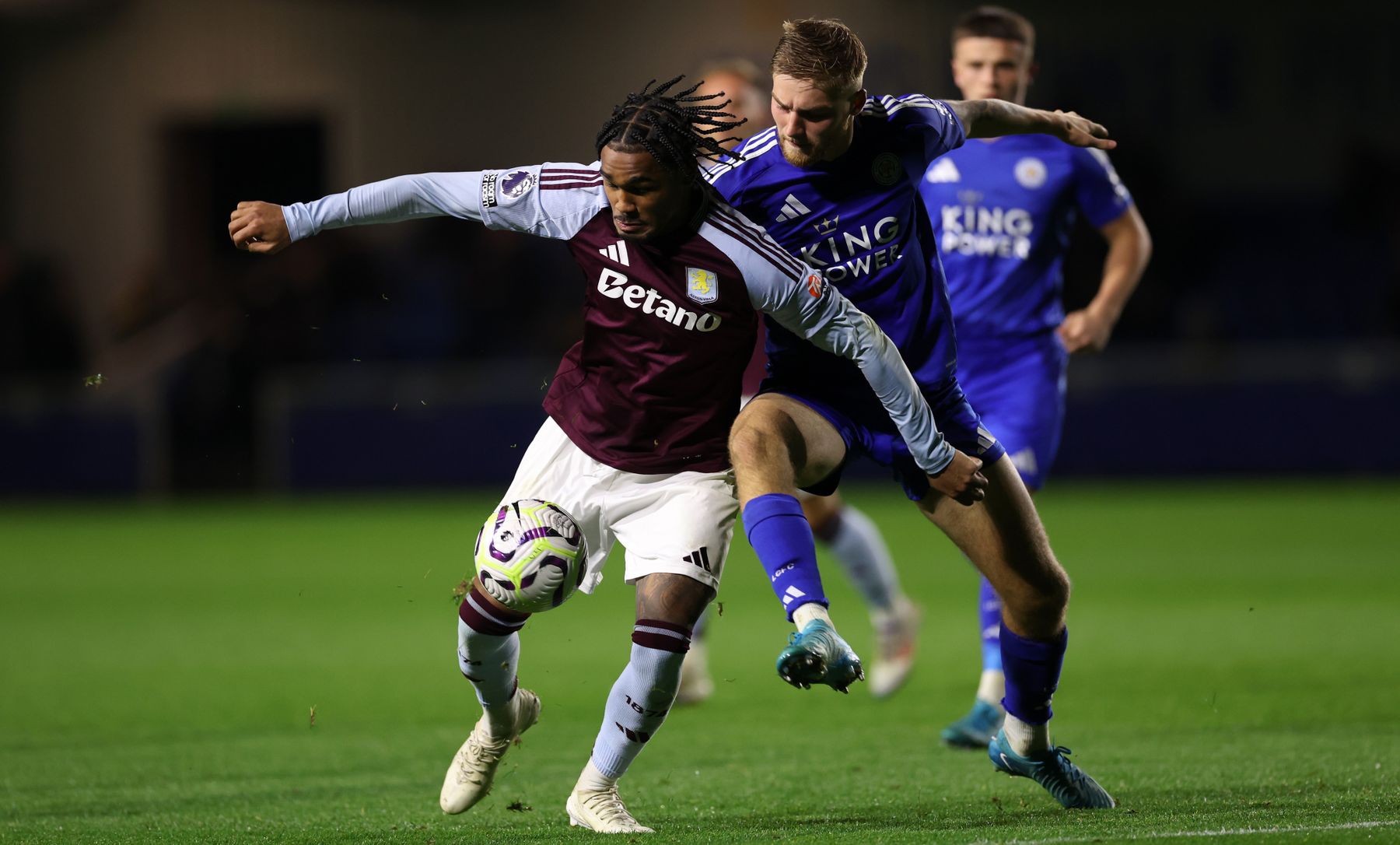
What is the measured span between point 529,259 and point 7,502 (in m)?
6.16

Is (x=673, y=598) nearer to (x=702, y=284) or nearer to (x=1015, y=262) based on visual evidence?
(x=702, y=284)

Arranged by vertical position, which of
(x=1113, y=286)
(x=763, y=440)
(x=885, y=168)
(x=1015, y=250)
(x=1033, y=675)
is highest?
(x=885, y=168)

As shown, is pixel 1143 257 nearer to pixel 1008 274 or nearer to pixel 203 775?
pixel 1008 274

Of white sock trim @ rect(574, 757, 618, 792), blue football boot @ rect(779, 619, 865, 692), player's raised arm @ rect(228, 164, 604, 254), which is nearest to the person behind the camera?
blue football boot @ rect(779, 619, 865, 692)

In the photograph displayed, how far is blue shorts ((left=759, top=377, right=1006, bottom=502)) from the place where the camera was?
4.68 m

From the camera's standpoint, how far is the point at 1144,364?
17.3 m

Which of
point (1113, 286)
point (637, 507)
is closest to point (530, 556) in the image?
point (637, 507)

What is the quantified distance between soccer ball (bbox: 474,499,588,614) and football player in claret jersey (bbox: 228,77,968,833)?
0.20ft

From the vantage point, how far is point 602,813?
4504 mm

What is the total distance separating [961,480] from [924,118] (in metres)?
0.96

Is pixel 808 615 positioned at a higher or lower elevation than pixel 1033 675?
higher

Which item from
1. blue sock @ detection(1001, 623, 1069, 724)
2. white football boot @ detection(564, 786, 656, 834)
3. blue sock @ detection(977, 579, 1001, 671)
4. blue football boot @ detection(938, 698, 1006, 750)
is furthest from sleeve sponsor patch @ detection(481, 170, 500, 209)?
blue football boot @ detection(938, 698, 1006, 750)

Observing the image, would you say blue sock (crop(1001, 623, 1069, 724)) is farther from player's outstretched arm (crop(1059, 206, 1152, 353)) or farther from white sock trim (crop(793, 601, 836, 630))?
player's outstretched arm (crop(1059, 206, 1152, 353))

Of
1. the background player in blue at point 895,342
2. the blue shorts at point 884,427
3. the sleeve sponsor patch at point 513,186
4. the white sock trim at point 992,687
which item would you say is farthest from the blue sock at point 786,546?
the white sock trim at point 992,687
